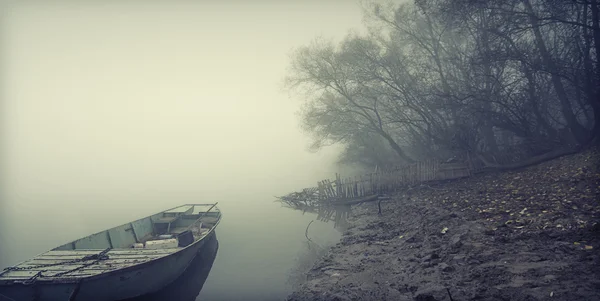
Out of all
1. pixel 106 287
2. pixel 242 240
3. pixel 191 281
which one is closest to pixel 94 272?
pixel 106 287

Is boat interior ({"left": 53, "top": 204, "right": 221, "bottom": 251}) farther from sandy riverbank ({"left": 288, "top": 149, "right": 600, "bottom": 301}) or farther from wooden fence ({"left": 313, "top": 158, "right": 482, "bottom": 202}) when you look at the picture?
sandy riverbank ({"left": 288, "top": 149, "right": 600, "bottom": 301})

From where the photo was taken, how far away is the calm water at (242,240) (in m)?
10.7

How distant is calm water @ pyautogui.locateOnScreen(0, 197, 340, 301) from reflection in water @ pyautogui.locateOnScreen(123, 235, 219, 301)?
24cm

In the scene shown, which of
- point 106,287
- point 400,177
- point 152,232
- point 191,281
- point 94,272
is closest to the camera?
point 106,287

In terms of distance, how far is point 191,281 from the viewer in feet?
37.1

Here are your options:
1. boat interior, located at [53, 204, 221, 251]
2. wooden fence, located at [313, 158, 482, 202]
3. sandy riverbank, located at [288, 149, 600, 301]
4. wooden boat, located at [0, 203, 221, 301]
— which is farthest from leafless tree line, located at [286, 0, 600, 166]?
wooden boat, located at [0, 203, 221, 301]

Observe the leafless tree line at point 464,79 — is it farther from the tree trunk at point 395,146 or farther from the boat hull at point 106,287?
the boat hull at point 106,287

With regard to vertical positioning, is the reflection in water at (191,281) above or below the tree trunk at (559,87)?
below

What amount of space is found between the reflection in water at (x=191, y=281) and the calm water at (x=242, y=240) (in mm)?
239

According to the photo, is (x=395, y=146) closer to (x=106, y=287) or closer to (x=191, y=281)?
(x=191, y=281)

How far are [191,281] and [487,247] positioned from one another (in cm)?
1036

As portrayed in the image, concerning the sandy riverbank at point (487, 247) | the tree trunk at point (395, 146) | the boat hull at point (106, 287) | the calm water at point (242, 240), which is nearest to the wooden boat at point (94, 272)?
the boat hull at point (106, 287)

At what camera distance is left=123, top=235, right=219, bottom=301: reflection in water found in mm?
9841

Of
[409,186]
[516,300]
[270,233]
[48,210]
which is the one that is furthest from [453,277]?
[48,210]
